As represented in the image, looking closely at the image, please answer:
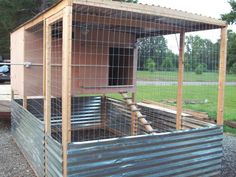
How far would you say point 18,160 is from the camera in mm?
5148

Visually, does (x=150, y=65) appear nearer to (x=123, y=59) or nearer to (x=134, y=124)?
(x=123, y=59)

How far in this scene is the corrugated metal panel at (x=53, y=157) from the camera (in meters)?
3.11

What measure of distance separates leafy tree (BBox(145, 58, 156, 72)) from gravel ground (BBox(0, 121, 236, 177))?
196cm

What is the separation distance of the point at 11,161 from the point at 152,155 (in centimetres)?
279

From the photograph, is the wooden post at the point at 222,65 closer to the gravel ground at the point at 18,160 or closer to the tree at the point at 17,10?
the gravel ground at the point at 18,160

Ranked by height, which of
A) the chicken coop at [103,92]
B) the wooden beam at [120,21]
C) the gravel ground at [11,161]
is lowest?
the gravel ground at [11,161]

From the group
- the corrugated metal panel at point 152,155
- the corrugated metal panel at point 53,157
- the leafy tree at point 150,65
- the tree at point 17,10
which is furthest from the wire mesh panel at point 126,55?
the tree at point 17,10

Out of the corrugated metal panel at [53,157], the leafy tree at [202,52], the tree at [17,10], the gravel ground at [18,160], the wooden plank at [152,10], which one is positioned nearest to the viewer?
the wooden plank at [152,10]

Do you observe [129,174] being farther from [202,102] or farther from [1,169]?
[202,102]

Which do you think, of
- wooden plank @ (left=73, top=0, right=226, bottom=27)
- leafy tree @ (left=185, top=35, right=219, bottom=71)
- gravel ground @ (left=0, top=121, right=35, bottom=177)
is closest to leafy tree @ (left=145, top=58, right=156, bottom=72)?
leafy tree @ (left=185, top=35, right=219, bottom=71)

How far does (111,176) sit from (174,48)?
2.43 metres

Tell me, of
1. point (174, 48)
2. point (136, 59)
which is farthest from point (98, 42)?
point (174, 48)

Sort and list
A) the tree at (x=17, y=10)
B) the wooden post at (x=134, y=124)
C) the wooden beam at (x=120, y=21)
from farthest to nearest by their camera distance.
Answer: the tree at (x=17, y=10) < the wooden post at (x=134, y=124) < the wooden beam at (x=120, y=21)

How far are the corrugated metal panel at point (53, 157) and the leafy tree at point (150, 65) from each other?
2.38 meters
